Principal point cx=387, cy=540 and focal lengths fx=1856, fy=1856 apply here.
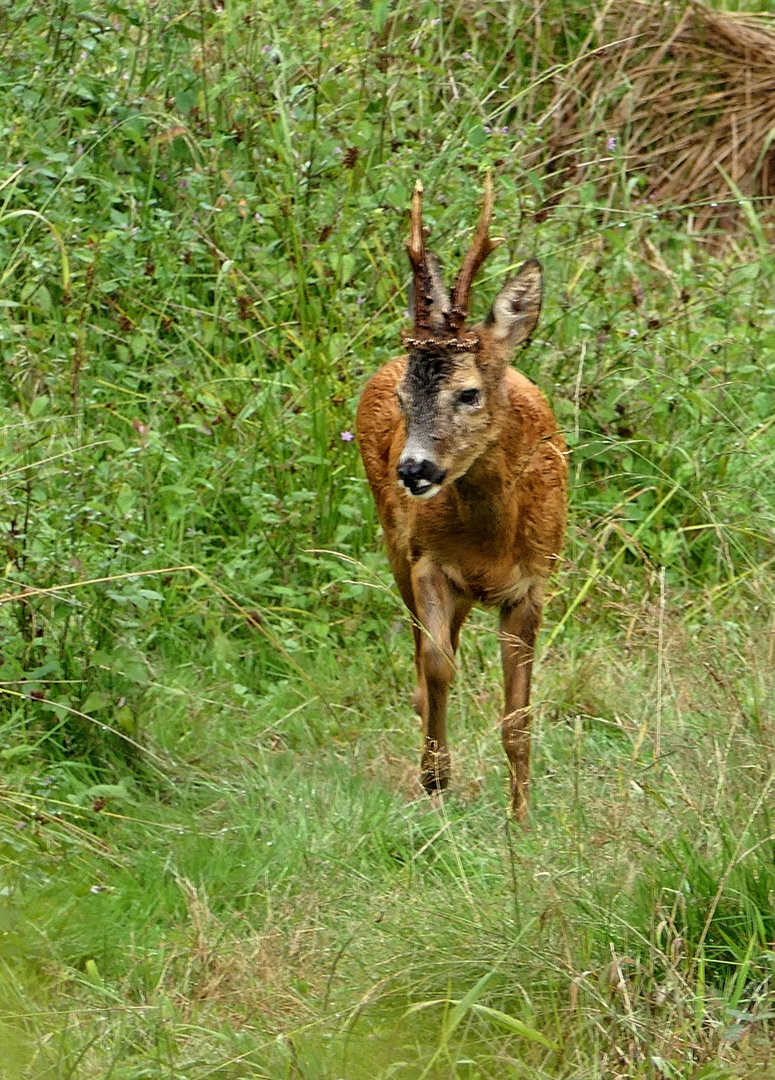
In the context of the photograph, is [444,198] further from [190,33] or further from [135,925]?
[135,925]

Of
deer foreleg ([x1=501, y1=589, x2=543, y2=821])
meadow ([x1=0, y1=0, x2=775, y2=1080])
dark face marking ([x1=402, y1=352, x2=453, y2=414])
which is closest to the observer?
meadow ([x1=0, y1=0, x2=775, y2=1080])

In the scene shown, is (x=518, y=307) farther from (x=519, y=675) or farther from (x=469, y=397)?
(x=519, y=675)

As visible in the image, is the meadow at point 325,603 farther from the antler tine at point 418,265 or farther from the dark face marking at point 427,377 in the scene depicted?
the antler tine at point 418,265

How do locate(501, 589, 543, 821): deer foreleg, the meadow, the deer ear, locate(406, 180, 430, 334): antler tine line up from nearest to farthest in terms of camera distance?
the meadow, locate(406, 180, 430, 334): antler tine, locate(501, 589, 543, 821): deer foreleg, the deer ear

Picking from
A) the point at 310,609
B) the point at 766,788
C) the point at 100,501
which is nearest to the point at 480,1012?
the point at 766,788

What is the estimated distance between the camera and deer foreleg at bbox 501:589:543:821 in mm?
5082

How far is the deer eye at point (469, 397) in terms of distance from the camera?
4.99 meters

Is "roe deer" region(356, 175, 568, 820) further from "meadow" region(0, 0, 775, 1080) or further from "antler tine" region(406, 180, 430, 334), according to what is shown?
"meadow" region(0, 0, 775, 1080)

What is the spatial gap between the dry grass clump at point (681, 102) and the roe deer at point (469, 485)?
13.0ft

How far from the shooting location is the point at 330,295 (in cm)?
734

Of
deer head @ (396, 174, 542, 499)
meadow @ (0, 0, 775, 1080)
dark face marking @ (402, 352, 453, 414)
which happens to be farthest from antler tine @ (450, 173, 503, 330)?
meadow @ (0, 0, 775, 1080)

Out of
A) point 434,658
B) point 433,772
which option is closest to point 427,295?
point 434,658

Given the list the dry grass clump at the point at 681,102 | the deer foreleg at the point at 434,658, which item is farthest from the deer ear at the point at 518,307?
the dry grass clump at the point at 681,102

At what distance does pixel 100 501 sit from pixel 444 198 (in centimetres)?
223
